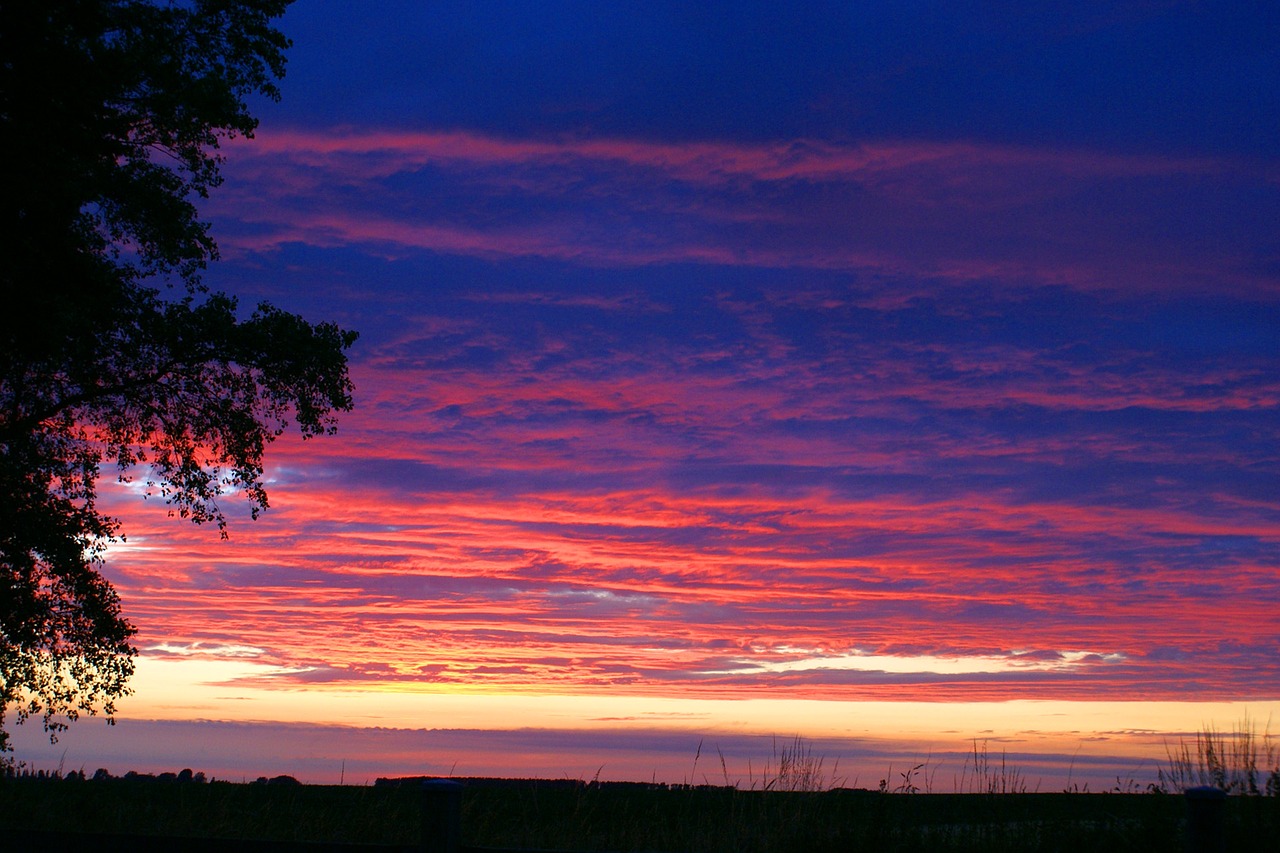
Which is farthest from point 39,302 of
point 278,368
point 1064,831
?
point 1064,831

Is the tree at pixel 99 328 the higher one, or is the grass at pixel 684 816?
the tree at pixel 99 328

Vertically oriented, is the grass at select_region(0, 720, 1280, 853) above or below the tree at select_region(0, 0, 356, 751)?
below

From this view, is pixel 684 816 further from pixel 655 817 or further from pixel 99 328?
pixel 99 328

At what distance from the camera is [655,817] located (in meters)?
13.8

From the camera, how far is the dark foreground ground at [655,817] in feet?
35.5

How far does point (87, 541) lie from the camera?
16.5 metres

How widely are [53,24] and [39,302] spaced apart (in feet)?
14.5

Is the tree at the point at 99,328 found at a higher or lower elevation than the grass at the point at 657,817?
higher

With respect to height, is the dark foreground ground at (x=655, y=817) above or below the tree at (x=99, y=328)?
below

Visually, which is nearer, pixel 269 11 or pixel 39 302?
pixel 39 302

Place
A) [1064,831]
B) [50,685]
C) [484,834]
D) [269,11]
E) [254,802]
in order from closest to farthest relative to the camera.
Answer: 1. [1064,831]
2. [484,834]
3. [254,802]
4. [50,685]
5. [269,11]

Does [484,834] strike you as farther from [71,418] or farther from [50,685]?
[71,418]

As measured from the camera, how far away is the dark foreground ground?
1081 cm

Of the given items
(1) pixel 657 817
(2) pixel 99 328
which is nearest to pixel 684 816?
(1) pixel 657 817
